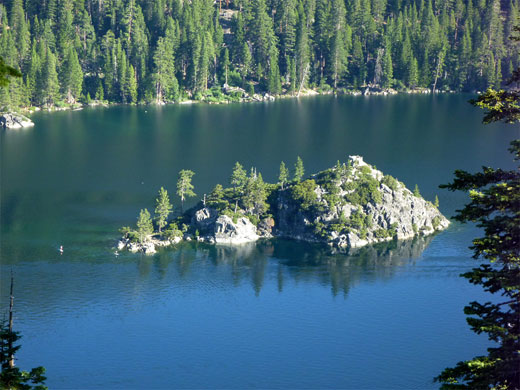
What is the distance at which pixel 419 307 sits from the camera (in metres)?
72.1

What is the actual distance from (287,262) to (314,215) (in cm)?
920

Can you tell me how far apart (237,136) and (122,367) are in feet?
298

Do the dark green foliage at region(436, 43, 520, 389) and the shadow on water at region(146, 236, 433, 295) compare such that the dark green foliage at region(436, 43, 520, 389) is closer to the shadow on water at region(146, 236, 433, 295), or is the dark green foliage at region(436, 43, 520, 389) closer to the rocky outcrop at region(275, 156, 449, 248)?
the shadow on water at region(146, 236, 433, 295)

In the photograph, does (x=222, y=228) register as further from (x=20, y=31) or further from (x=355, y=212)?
(x=20, y=31)

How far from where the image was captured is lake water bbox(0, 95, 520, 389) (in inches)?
2406

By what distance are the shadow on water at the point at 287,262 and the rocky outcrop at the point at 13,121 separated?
8372cm

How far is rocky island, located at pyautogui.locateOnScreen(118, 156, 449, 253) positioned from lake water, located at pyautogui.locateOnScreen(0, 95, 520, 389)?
2334mm

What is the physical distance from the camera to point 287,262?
273 feet

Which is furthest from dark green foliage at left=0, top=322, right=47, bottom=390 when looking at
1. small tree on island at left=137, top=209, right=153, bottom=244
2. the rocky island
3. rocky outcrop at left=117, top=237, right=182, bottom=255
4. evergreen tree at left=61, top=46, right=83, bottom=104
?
evergreen tree at left=61, top=46, right=83, bottom=104

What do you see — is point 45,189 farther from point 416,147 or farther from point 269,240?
point 416,147

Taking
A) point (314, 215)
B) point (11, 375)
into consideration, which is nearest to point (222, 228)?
point (314, 215)

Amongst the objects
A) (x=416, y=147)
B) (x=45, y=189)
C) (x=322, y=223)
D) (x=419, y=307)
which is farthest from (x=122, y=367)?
(x=416, y=147)

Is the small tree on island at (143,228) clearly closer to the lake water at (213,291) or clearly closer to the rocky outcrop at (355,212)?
the lake water at (213,291)

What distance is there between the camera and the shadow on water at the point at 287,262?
260 ft
